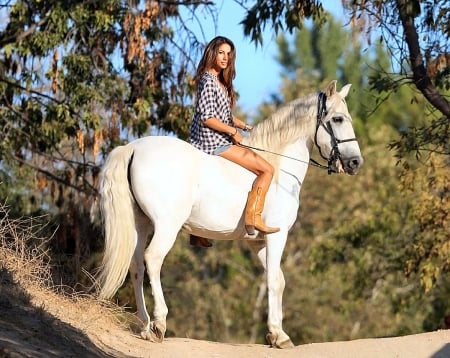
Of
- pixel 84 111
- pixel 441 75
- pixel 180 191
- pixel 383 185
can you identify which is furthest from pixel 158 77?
pixel 383 185

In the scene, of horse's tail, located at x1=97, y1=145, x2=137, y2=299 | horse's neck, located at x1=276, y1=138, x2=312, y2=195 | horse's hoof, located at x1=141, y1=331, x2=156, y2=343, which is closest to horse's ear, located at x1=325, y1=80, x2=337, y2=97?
horse's neck, located at x1=276, y1=138, x2=312, y2=195

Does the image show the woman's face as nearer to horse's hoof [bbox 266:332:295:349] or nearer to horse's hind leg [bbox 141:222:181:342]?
horse's hind leg [bbox 141:222:181:342]

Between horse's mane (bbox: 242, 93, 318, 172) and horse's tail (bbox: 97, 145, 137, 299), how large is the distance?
51.0 inches

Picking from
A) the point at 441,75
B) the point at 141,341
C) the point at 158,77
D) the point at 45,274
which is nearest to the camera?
the point at 141,341

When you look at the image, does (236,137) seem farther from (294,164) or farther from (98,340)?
(98,340)

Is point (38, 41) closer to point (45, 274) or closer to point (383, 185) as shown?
point (45, 274)

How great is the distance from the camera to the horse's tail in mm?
9008

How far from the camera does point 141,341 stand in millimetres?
9039

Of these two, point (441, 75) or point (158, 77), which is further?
point (158, 77)

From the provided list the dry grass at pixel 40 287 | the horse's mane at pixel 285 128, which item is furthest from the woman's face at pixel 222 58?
the dry grass at pixel 40 287

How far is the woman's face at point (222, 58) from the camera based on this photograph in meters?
9.59

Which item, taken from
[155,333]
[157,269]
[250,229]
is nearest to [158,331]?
[155,333]

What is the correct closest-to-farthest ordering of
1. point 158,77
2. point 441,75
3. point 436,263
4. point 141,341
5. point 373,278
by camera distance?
point 141,341 < point 441,75 < point 158,77 < point 436,263 < point 373,278

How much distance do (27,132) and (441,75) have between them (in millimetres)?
5968
